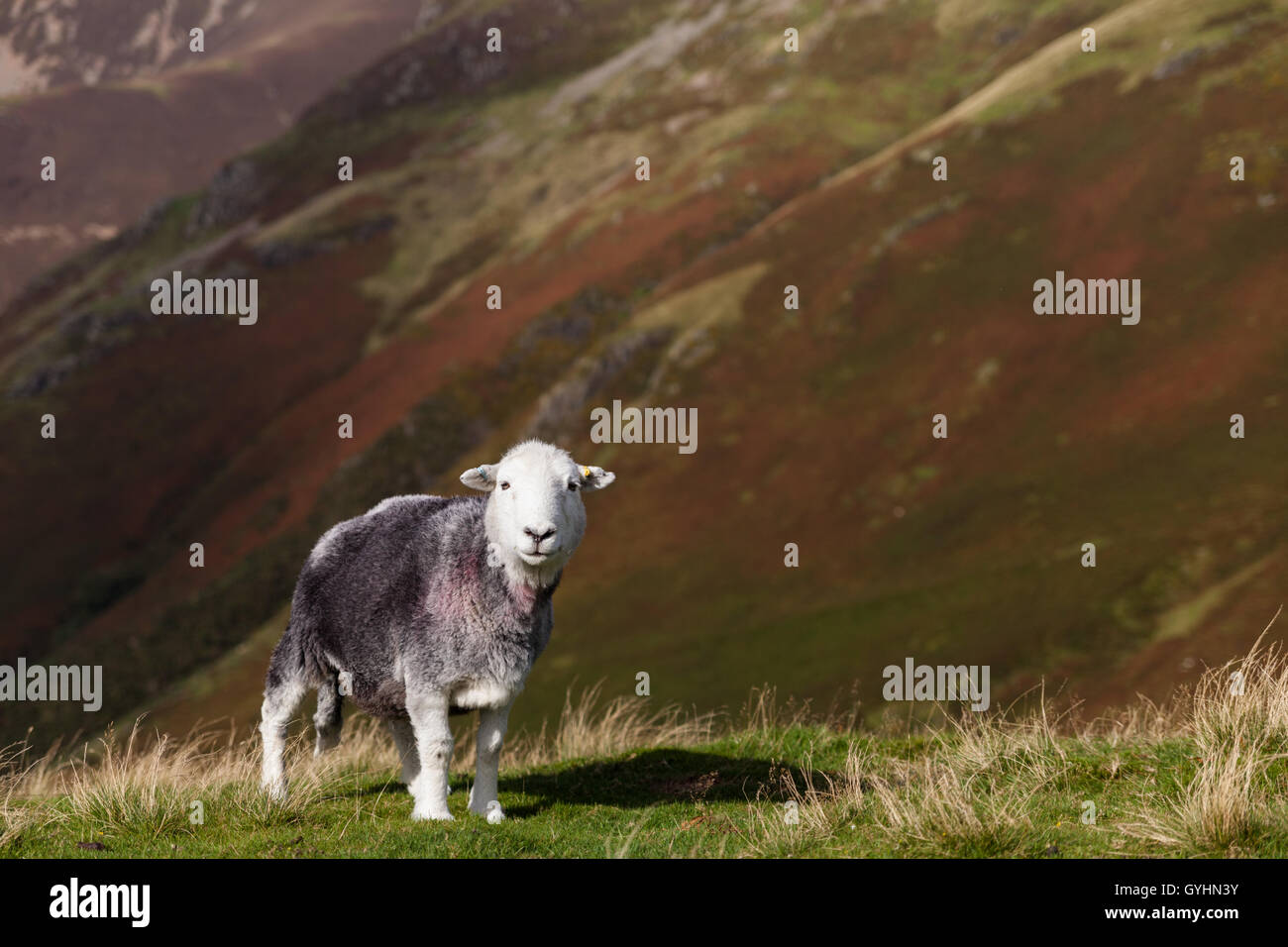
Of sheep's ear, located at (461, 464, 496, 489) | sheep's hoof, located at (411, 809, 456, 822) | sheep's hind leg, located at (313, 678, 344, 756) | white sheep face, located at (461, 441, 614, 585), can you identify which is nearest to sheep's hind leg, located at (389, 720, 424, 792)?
sheep's hind leg, located at (313, 678, 344, 756)

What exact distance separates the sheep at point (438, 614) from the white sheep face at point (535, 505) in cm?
1

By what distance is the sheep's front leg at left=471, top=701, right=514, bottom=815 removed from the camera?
33.9ft

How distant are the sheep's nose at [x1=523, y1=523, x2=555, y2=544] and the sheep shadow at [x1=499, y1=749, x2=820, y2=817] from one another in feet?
8.18

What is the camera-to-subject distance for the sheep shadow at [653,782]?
443 inches

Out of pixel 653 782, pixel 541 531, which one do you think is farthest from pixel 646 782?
pixel 541 531

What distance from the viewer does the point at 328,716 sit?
36.5ft

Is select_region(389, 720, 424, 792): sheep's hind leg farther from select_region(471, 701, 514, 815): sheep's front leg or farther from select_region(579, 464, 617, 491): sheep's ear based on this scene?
select_region(579, 464, 617, 491): sheep's ear

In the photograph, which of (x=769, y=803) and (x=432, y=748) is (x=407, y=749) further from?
(x=769, y=803)

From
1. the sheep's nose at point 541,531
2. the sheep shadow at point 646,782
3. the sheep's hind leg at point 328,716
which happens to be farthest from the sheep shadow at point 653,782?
the sheep's nose at point 541,531

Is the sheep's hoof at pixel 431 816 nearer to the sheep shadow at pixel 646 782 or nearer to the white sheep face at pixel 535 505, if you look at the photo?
the sheep shadow at pixel 646 782

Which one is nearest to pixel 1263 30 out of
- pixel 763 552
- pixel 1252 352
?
pixel 1252 352

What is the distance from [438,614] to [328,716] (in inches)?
67.6

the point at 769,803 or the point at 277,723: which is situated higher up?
the point at 277,723
